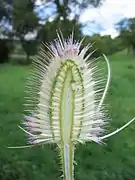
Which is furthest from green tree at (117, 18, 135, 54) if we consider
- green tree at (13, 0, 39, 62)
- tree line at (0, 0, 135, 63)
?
green tree at (13, 0, 39, 62)

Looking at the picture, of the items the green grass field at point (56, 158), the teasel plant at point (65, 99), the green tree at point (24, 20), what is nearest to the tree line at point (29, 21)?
the green tree at point (24, 20)

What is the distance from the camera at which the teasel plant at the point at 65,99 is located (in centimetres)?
78

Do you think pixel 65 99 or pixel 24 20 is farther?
Result: pixel 24 20

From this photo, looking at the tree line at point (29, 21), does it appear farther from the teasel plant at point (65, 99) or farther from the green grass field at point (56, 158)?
the teasel plant at point (65, 99)

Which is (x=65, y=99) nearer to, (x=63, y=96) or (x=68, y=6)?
(x=63, y=96)

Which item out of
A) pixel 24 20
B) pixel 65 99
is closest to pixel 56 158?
pixel 65 99

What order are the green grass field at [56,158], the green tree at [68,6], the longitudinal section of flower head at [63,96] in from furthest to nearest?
the green tree at [68,6], the green grass field at [56,158], the longitudinal section of flower head at [63,96]

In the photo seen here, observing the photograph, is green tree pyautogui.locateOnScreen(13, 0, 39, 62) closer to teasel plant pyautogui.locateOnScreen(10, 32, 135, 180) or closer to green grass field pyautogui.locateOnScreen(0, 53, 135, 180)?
green grass field pyautogui.locateOnScreen(0, 53, 135, 180)

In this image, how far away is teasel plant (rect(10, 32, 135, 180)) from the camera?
777 mm

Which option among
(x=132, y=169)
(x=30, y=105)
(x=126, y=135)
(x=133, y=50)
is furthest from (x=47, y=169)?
(x=133, y=50)

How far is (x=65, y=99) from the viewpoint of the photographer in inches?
30.7

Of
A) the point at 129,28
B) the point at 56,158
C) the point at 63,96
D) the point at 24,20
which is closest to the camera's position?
the point at 63,96

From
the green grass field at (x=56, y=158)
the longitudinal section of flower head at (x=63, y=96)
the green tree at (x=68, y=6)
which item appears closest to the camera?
the longitudinal section of flower head at (x=63, y=96)

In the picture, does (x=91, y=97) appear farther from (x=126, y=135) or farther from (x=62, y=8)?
(x=62, y=8)
